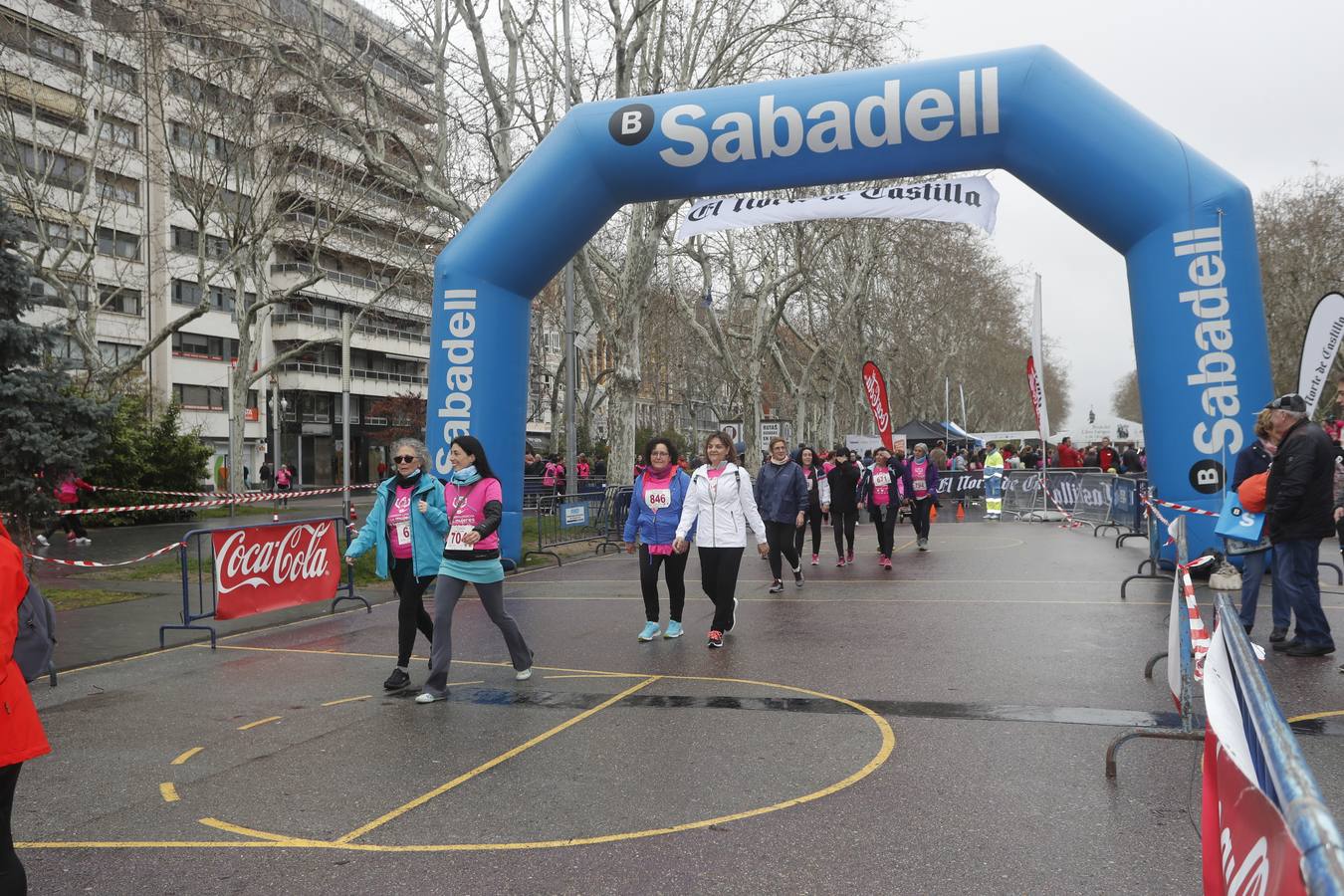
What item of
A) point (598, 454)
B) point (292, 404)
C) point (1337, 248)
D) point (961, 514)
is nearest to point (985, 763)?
point (961, 514)

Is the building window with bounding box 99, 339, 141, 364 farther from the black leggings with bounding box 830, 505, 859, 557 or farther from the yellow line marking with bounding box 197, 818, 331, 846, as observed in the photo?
the yellow line marking with bounding box 197, 818, 331, 846

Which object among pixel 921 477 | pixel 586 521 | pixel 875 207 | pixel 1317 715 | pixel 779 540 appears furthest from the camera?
pixel 586 521

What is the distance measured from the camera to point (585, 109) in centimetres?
1294

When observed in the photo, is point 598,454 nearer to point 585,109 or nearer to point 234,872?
point 585,109

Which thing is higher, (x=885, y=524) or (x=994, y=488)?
(x=994, y=488)

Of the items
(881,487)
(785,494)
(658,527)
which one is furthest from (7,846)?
(881,487)

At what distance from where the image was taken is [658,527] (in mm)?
8711

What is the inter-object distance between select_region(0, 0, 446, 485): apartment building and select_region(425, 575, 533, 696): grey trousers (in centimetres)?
938

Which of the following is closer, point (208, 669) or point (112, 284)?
point (208, 669)

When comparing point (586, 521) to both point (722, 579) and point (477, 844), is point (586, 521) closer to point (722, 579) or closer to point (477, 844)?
point (722, 579)

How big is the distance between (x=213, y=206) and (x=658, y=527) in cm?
2660

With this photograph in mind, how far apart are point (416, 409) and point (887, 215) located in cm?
4213

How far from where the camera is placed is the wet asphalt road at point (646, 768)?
3877mm

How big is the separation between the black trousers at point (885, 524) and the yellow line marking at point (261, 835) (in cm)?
1081
